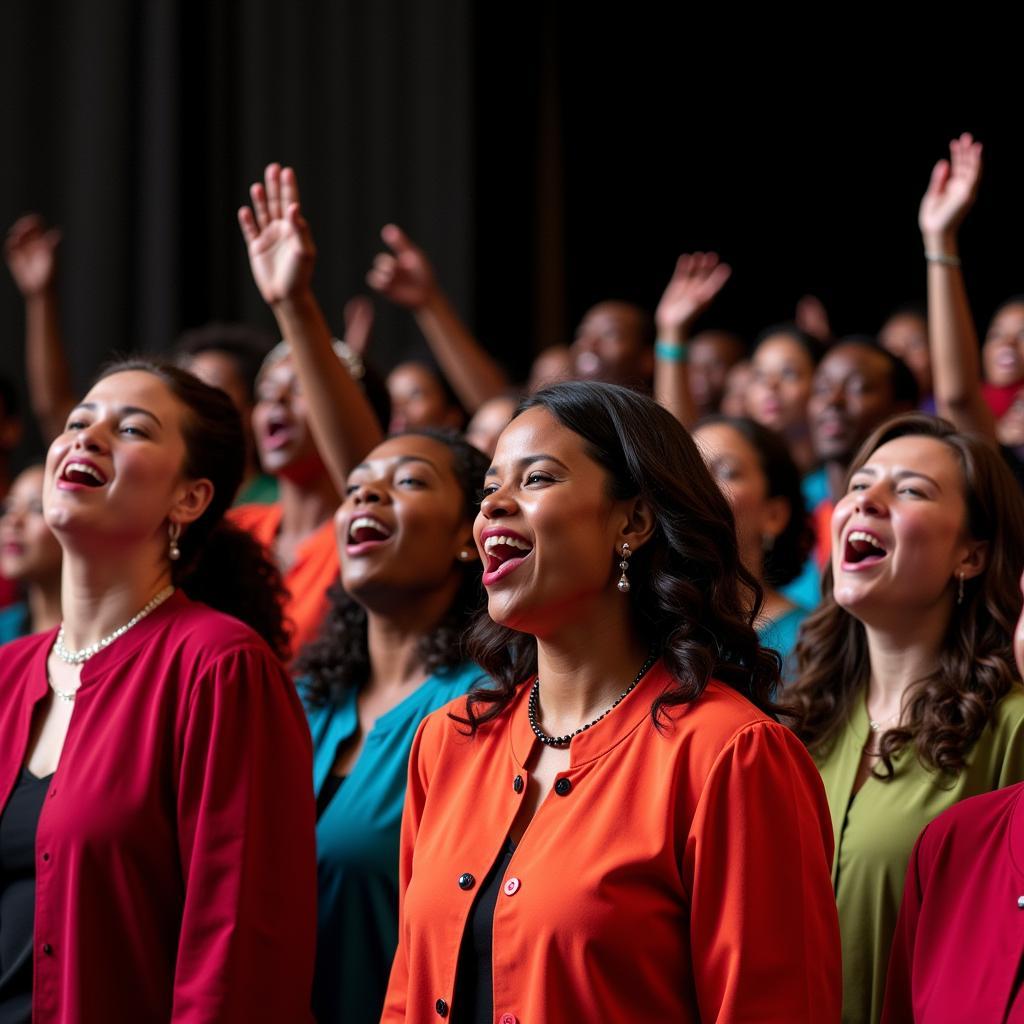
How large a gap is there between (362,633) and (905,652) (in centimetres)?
101

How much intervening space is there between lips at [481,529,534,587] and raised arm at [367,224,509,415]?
2.33 m

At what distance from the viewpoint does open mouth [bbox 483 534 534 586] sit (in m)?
1.91

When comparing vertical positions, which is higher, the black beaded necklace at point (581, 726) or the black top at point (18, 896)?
the black beaded necklace at point (581, 726)

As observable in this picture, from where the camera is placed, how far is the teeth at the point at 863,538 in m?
2.43

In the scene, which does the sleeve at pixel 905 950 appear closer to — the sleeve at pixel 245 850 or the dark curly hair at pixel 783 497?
the sleeve at pixel 245 850

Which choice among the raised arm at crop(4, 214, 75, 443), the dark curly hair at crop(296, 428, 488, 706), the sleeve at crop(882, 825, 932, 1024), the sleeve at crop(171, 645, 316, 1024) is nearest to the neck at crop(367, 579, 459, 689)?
the dark curly hair at crop(296, 428, 488, 706)

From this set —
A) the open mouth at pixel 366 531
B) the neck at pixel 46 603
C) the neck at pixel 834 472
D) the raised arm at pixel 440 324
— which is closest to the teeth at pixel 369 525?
the open mouth at pixel 366 531

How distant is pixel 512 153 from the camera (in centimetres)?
715

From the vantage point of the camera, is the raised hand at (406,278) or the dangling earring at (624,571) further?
the raised hand at (406,278)

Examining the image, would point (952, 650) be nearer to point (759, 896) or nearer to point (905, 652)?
point (905, 652)

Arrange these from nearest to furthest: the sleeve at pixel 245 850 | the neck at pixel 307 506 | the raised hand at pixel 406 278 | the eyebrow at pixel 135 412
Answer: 1. the sleeve at pixel 245 850
2. the eyebrow at pixel 135 412
3. the neck at pixel 307 506
4. the raised hand at pixel 406 278

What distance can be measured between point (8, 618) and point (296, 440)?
3.54 ft

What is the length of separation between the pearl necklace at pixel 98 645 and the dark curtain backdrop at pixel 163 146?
3.64m

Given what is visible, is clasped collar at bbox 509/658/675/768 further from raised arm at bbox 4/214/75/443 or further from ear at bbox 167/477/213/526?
raised arm at bbox 4/214/75/443
